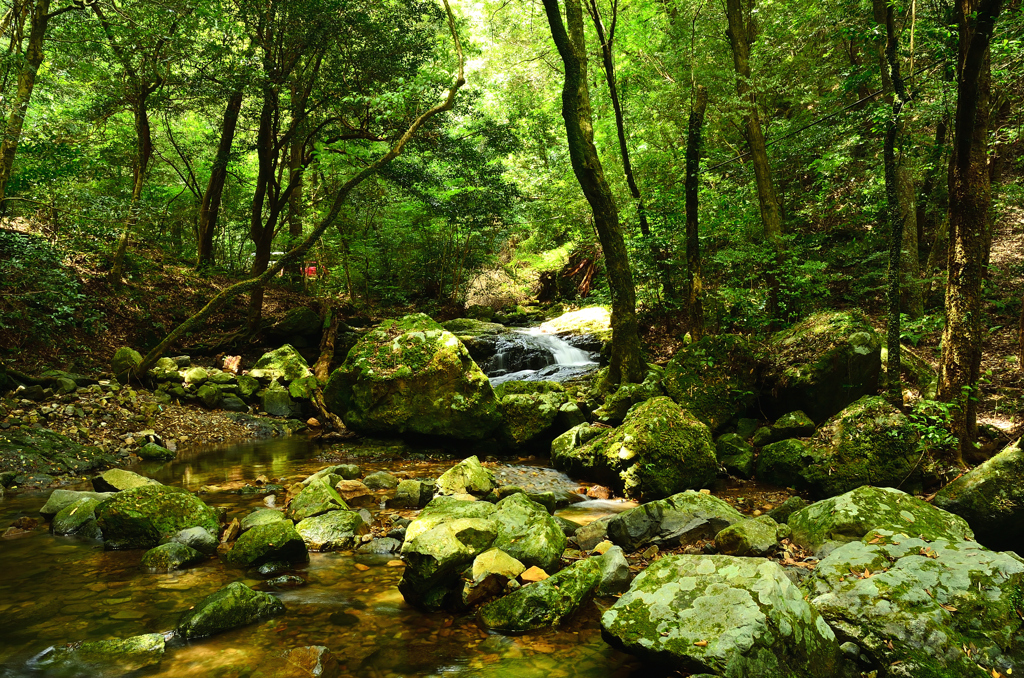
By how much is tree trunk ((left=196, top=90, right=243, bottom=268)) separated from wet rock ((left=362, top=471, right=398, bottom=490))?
1007 centimetres

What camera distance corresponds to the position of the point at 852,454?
5848mm

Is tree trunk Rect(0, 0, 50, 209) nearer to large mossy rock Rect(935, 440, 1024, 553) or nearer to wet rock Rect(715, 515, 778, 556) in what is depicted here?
wet rock Rect(715, 515, 778, 556)

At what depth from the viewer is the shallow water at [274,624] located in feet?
9.75

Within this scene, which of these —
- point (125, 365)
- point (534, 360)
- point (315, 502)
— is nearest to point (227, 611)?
point (315, 502)

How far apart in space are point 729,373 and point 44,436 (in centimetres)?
1002

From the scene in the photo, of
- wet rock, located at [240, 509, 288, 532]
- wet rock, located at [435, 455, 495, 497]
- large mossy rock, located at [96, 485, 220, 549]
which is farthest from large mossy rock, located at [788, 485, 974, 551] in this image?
large mossy rock, located at [96, 485, 220, 549]

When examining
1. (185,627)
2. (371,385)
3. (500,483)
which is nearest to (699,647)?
(185,627)

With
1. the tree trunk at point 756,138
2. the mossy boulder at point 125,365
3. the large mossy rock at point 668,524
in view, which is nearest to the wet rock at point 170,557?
the large mossy rock at point 668,524

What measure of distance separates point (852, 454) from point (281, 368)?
36.1 ft

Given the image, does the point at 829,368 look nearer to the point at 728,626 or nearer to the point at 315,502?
the point at 728,626

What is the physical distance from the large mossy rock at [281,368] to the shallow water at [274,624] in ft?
22.8

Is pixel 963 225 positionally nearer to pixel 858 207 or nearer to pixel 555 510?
pixel 555 510

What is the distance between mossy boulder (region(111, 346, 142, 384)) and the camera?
33.0ft

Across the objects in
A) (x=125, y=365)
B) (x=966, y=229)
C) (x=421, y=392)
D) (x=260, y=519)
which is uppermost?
(x=966, y=229)
